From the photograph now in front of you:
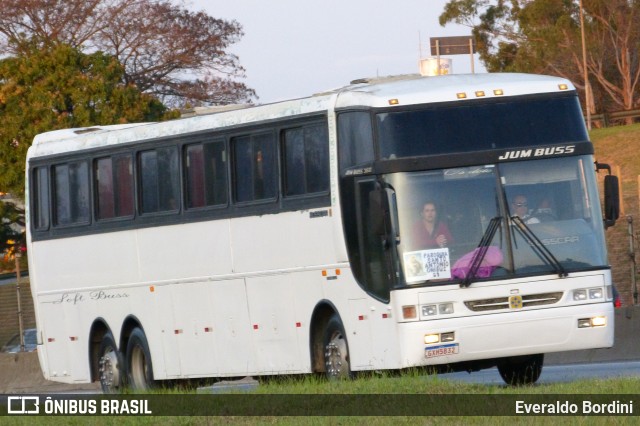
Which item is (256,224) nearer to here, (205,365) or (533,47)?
(205,365)

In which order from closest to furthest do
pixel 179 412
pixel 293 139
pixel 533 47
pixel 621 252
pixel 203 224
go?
pixel 179 412 → pixel 293 139 → pixel 203 224 → pixel 621 252 → pixel 533 47

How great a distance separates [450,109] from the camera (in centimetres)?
1554

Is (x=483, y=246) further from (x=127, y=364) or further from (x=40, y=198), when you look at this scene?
(x=40, y=198)

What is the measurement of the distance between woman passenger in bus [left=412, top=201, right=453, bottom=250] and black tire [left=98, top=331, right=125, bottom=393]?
635 centimetres

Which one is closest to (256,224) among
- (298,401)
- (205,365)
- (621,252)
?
(205,365)

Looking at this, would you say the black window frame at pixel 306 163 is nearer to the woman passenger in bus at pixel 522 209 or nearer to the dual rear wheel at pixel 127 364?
the woman passenger in bus at pixel 522 209

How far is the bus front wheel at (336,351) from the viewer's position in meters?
15.9

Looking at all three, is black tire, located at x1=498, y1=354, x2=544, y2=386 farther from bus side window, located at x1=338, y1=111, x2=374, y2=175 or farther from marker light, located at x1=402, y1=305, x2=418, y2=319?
bus side window, located at x1=338, y1=111, x2=374, y2=175

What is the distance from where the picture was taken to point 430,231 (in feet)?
49.2

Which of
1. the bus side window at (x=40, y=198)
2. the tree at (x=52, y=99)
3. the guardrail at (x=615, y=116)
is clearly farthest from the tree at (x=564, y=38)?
the bus side window at (x=40, y=198)

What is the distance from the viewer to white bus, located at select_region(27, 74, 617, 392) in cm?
1491

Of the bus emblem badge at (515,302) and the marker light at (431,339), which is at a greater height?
the bus emblem badge at (515,302)

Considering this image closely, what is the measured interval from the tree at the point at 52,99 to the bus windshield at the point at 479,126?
3473 centimetres

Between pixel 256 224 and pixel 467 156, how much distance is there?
9.75 feet
